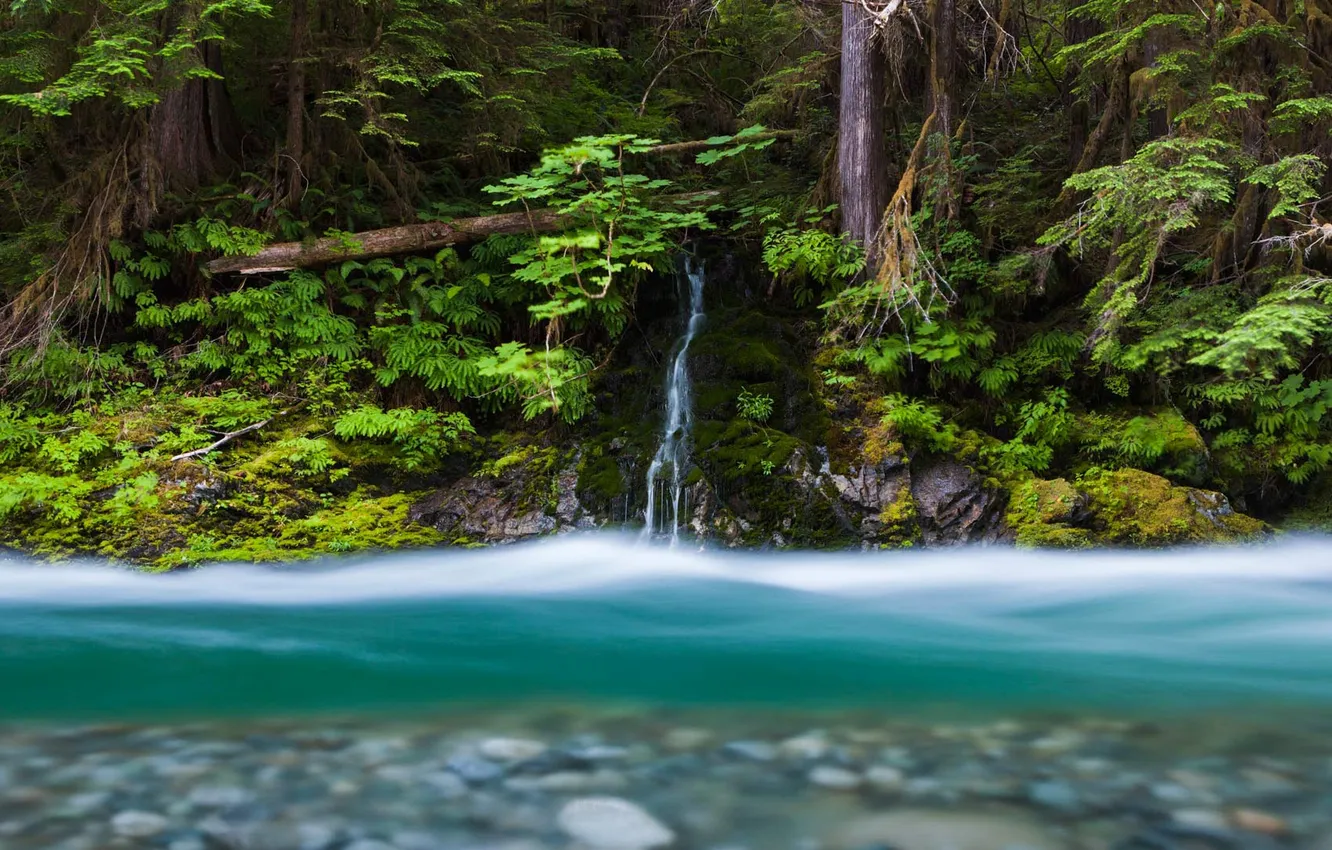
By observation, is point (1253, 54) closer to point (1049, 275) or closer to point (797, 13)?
point (1049, 275)

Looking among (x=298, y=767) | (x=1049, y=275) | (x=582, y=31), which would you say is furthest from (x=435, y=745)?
(x=582, y=31)

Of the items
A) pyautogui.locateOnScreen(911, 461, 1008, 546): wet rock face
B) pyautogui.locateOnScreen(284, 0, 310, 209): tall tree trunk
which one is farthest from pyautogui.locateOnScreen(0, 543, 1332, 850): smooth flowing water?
pyautogui.locateOnScreen(284, 0, 310, 209): tall tree trunk

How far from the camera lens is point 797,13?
1141cm

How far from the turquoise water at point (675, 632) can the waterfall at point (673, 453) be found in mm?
386

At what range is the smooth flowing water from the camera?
2.63 m

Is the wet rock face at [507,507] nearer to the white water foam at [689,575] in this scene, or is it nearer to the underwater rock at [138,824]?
the white water foam at [689,575]

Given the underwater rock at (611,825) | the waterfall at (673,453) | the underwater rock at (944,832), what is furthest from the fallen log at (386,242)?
the underwater rock at (944,832)

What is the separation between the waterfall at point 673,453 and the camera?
7.68 m

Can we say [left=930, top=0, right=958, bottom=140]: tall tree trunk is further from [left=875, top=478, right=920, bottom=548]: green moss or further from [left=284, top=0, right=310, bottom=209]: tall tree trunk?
[left=284, top=0, right=310, bottom=209]: tall tree trunk

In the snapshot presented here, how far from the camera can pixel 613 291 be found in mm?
8539

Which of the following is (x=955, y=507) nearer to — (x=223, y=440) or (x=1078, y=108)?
(x=1078, y=108)

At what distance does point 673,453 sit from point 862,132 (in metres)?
3.83

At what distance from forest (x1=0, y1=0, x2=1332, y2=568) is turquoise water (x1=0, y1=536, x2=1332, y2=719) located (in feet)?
1.53

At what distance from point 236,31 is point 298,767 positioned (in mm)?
9046
